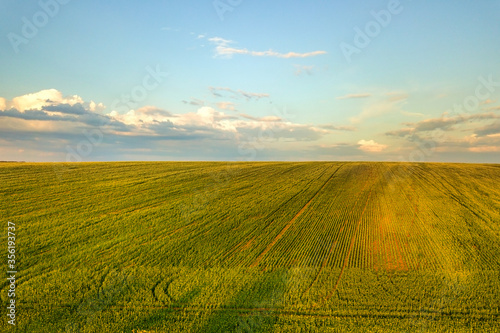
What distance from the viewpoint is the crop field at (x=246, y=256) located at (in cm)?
1645

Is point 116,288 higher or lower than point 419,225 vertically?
lower

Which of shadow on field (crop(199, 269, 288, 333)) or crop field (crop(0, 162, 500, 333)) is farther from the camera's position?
crop field (crop(0, 162, 500, 333))

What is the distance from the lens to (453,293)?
18.7 m

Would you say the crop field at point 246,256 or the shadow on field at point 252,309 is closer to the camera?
the shadow on field at point 252,309

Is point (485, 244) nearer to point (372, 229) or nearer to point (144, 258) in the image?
point (372, 229)

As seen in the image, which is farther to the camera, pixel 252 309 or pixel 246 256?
pixel 246 256

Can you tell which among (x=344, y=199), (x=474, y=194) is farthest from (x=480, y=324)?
(x=474, y=194)

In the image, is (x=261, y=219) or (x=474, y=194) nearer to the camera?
(x=261, y=219)

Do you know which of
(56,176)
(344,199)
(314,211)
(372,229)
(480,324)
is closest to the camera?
(480,324)

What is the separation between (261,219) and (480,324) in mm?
19473

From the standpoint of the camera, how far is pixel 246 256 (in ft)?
79.3

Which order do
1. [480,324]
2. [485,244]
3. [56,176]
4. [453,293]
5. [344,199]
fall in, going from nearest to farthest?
1. [480,324]
2. [453,293]
3. [485,244]
4. [344,199]
5. [56,176]

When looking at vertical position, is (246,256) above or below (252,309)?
above

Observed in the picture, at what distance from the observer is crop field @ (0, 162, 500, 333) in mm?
16453
